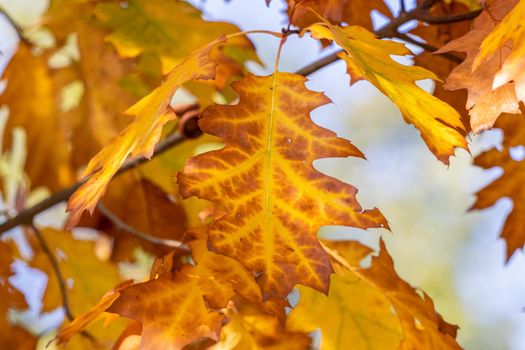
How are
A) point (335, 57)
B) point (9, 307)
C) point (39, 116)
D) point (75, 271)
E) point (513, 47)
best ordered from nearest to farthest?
1. point (513, 47)
2. point (335, 57)
3. point (9, 307)
4. point (75, 271)
5. point (39, 116)

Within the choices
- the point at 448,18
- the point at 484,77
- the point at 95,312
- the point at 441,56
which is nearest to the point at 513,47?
the point at 484,77

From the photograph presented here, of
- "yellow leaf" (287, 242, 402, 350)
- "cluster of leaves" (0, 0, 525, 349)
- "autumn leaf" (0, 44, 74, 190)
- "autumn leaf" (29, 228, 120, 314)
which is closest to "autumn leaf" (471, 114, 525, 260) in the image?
"cluster of leaves" (0, 0, 525, 349)

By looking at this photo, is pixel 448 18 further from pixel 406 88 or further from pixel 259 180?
pixel 259 180

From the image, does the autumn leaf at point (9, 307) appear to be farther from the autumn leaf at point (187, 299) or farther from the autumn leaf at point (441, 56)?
the autumn leaf at point (441, 56)

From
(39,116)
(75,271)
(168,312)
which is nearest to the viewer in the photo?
(168,312)

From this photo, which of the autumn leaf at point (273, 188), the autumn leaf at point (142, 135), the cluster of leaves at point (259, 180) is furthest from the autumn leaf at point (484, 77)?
the autumn leaf at point (142, 135)

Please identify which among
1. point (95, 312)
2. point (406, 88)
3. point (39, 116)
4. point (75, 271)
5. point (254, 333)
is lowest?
point (75, 271)
